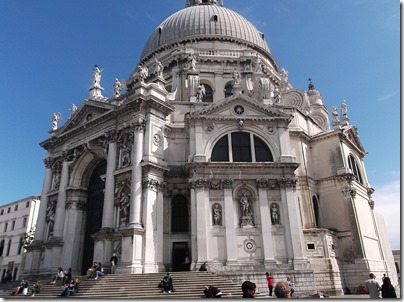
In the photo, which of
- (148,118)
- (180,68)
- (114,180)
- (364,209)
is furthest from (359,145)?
(114,180)

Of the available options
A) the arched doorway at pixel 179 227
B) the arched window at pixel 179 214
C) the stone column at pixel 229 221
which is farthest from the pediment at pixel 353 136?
the arched doorway at pixel 179 227

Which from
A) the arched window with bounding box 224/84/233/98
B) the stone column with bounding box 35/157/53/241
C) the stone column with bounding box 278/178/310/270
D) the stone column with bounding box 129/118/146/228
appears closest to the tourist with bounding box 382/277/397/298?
the stone column with bounding box 278/178/310/270

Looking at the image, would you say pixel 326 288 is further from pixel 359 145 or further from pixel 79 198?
pixel 79 198

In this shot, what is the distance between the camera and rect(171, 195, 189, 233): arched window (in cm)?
2500

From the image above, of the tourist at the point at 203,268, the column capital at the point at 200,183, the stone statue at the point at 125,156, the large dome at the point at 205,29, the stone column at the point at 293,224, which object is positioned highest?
the large dome at the point at 205,29

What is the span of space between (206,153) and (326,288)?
460 inches

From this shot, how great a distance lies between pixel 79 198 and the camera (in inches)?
1161

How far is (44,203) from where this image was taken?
3098 centimetres

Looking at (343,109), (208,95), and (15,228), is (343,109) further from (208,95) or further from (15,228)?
(15,228)

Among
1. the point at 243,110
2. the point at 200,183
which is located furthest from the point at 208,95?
the point at 200,183

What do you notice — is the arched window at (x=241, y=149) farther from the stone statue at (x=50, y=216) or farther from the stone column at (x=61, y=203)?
the stone statue at (x=50, y=216)

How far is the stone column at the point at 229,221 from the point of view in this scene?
72.1 ft

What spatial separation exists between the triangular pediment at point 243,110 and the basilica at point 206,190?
72mm

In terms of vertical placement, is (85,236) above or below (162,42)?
below
